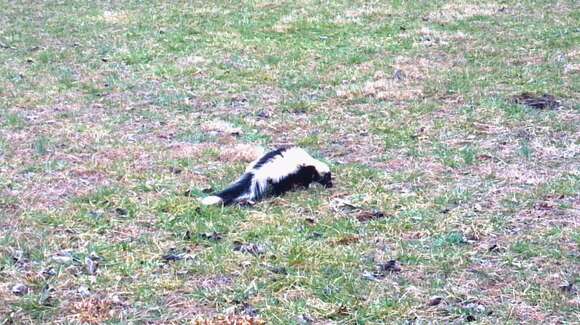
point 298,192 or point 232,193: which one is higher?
point 232,193

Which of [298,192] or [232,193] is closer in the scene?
[232,193]

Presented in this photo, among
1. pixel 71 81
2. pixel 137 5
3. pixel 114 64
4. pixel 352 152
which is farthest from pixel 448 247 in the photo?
pixel 137 5

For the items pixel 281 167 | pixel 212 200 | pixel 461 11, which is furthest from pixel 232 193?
pixel 461 11

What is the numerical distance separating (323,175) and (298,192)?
23 centimetres

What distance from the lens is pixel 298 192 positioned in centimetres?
625

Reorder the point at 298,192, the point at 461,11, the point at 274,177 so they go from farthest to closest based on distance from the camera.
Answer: the point at 461,11, the point at 298,192, the point at 274,177

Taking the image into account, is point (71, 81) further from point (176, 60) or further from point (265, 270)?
point (265, 270)

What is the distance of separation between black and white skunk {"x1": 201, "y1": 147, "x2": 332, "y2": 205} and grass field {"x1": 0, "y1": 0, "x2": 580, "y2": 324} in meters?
0.13

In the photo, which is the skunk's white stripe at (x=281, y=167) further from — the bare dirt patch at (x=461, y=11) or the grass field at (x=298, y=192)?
the bare dirt patch at (x=461, y=11)

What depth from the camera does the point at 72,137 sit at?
759 centimetres

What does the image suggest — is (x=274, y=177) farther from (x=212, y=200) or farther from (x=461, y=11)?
(x=461, y=11)

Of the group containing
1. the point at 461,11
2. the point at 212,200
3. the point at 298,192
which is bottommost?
the point at 461,11

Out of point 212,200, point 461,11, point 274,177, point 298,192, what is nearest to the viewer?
point 212,200

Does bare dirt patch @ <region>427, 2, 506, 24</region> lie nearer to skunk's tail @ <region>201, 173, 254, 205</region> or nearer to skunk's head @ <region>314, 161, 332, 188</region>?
skunk's head @ <region>314, 161, 332, 188</region>
